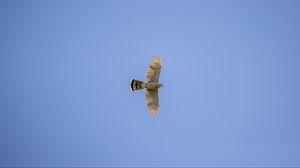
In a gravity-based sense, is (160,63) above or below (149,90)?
above

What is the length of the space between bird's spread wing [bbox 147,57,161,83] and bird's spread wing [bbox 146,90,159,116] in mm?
1359

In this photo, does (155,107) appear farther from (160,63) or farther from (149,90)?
(160,63)

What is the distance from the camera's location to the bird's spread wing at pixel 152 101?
45.8 metres

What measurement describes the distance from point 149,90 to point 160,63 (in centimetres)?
324

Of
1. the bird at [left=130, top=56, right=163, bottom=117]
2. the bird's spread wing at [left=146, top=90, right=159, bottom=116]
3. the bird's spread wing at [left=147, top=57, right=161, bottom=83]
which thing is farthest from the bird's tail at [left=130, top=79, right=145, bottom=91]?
the bird's spread wing at [left=146, top=90, right=159, bottom=116]

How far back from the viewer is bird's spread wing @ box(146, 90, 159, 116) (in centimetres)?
4575

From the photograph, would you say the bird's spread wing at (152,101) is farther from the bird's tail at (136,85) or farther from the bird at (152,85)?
the bird's tail at (136,85)

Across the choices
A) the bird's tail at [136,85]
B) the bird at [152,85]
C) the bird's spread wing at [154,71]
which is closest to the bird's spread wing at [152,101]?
the bird at [152,85]

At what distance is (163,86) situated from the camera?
4488cm

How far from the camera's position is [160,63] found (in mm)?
45812

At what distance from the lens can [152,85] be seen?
45.0m

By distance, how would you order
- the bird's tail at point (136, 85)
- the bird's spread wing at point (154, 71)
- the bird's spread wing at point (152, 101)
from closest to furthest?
the bird's tail at point (136, 85)
the bird's spread wing at point (154, 71)
the bird's spread wing at point (152, 101)

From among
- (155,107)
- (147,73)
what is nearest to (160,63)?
(147,73)

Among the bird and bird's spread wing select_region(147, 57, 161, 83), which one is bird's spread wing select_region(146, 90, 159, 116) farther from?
bird's spread wing select_region(147, 57, 161, 83)
